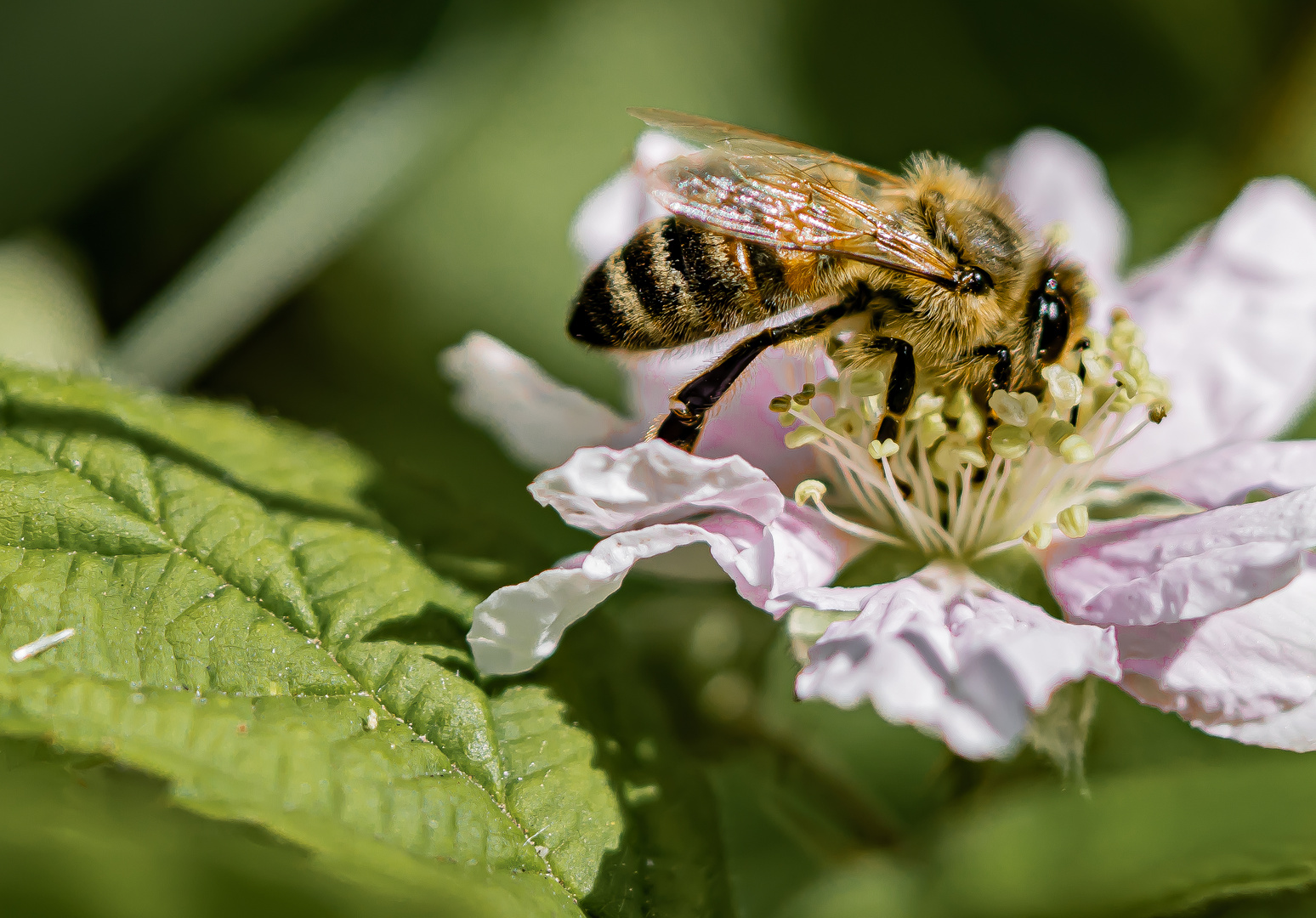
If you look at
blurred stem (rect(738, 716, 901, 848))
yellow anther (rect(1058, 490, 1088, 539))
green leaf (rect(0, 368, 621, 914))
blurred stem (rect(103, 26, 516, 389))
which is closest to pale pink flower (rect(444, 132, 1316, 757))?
yellow anther (rect(1058, 490, 1088, 539))

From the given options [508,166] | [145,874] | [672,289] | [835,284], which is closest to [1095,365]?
[835,284]

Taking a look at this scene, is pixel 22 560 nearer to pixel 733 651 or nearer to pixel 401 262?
pixel 733 651

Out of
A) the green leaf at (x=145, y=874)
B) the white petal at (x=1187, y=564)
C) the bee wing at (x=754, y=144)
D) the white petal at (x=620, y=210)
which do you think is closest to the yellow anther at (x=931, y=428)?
the white petal at (x=1187, y=564)

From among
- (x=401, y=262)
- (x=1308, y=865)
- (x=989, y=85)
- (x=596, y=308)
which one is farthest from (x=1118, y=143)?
(x=1308, y=865)

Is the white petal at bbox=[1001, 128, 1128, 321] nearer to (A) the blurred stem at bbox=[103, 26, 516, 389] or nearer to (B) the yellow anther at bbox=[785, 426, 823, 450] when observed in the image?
(B) the yellow anther at bbox=[785, 426, 823, 450]

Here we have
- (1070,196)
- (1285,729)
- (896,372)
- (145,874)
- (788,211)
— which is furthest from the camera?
(1070,196)

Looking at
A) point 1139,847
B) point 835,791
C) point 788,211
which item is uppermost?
point 788,211

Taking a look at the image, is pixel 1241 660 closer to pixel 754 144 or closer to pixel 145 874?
pixel 754 144
